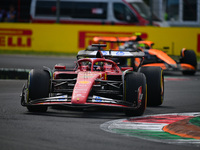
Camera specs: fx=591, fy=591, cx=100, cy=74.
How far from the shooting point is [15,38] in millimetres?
27734

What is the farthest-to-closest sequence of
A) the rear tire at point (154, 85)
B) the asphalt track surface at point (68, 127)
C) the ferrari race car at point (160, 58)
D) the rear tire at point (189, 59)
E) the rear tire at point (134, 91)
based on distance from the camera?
1. the rear tire at point (189, 59)
2. the ferrari race car at point (160, 58)
3. the rear tire at point (154, 85)
4. the rear tire at point (134, 91)
5. the asphalt track surface at point (68, 127)

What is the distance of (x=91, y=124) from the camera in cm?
880

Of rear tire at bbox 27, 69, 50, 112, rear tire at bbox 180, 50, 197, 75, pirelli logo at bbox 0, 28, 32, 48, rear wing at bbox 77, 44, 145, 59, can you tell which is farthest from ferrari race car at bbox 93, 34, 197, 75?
rear tire at bbox 27, 69, 50, 112

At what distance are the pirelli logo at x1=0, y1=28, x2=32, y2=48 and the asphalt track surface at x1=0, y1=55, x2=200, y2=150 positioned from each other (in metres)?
13.7

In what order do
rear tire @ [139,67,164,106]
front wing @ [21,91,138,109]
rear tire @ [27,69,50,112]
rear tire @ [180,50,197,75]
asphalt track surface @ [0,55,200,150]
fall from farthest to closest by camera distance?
rear tire @ [180,50,197,75] < rear tire @ [139,67,164,106] < rear tire @ [27,69,50,112] < front wing @ [21,91,138,109] < asphalt track surface @ [0,55,200,150]

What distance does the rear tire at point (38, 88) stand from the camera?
10016 mm

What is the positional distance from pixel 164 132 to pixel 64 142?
1.69 metres

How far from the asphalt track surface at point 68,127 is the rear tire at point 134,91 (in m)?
0.27

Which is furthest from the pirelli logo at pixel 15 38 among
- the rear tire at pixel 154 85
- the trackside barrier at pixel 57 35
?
the rear tire at pixel 154 85

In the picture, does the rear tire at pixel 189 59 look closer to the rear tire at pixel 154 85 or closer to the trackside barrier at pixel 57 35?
the trackside barrier at pixel 57 35

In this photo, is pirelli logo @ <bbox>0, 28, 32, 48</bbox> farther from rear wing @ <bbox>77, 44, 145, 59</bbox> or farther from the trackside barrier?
rear wing @ <bbox>77, 44, 145, 59</bbox>

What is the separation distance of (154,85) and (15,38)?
1722cm

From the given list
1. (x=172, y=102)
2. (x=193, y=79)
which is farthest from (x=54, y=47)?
(x=172, y=102)

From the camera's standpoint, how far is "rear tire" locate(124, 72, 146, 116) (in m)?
9.80
